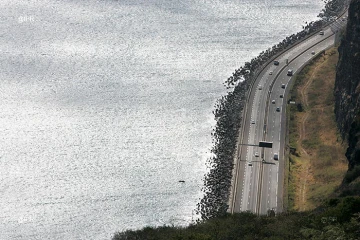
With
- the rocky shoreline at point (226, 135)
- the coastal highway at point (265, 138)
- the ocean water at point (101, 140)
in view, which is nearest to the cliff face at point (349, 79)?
the coastal highway at point (265, 138)

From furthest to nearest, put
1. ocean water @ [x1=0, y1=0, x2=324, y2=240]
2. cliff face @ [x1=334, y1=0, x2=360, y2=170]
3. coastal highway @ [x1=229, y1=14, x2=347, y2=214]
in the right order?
1. cliff face @ [x1=334, y1=0, x2=360, y2=170]
2. coastal highway @ [x1=229, y1=14, x2=347, y2=214]
3. ocean water @ [x1=0, y1=0, x2=324, y2=240]

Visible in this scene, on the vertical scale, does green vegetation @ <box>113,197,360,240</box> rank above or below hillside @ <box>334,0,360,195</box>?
below

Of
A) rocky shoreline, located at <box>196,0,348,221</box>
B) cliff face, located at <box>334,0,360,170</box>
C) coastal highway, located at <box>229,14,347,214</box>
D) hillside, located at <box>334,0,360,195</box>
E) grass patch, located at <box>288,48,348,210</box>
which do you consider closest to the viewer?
hillside, located at <box>334,0,360,195</box>

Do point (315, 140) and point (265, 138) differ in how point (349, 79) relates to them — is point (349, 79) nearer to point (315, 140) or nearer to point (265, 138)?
point (315, 140)

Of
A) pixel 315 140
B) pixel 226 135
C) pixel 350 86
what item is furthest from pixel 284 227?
pixel 350 86

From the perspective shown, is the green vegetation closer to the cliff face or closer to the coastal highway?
the coastal highway

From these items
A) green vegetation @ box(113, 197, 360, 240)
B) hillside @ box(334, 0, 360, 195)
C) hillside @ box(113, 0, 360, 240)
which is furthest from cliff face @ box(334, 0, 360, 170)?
green vegetation @ box(113, 197, 360, 240)

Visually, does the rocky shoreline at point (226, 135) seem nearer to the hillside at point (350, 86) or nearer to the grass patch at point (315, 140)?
the grass patch at point (315, 140)
